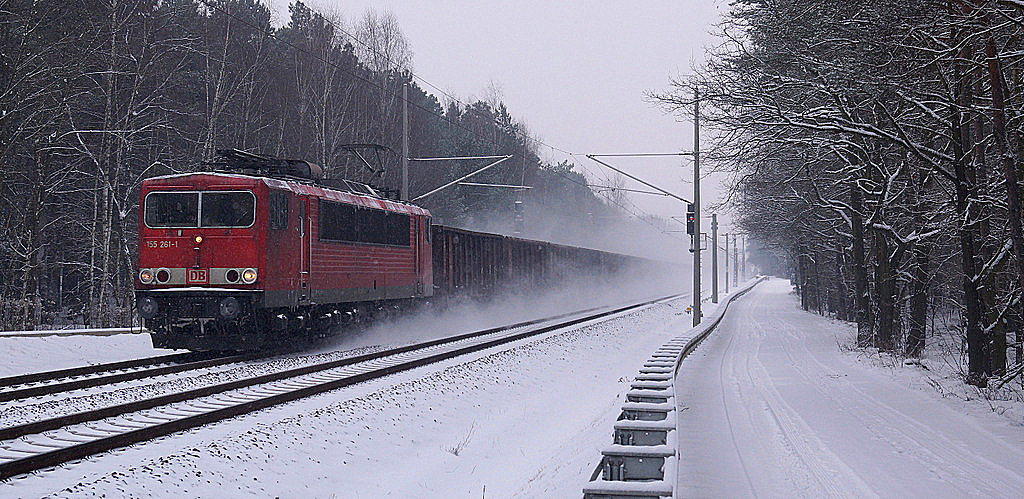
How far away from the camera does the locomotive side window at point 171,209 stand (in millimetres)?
16516

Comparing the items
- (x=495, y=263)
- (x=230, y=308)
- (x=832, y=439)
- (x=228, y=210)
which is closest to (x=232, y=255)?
(x=228, y=210)

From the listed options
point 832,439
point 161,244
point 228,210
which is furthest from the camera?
point 161,244

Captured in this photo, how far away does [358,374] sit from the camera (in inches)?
543

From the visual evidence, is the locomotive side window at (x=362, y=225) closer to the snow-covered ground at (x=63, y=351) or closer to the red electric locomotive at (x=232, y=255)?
the red electric locomotive at (x=232, y=255)

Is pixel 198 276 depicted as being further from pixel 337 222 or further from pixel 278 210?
pixel 337 222

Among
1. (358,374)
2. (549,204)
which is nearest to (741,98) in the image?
(358,374)

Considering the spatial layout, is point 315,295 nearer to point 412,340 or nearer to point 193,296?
point 193,296

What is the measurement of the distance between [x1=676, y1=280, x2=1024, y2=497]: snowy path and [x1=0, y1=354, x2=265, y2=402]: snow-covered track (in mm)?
7931

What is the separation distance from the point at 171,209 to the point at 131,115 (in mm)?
11741

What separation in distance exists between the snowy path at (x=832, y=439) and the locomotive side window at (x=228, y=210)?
8.09m

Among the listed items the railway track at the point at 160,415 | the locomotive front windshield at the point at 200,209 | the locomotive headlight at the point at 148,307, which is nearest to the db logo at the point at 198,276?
the locomotive headlight at the point at 148,307

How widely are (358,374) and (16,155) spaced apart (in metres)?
16.9

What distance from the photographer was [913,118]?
16469 millimetres

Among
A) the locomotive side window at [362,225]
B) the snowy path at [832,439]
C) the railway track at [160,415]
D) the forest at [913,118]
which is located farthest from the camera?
the locomotive side window at [362,225]
